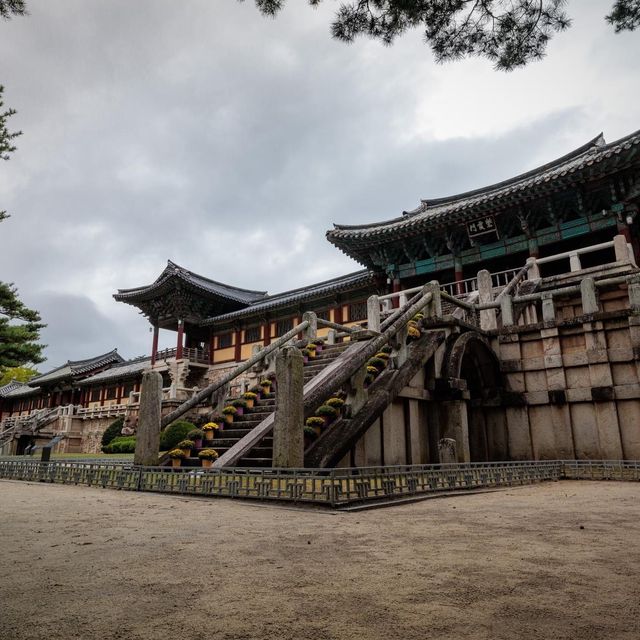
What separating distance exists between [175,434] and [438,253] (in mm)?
12344

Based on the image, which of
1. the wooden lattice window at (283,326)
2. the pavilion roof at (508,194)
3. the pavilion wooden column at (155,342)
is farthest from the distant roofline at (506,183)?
the pavilion wooden column at (155,342)

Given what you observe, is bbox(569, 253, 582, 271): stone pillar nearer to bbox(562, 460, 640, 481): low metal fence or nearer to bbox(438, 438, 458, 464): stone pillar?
bbox(562, 460, 640, 481): low metal fence

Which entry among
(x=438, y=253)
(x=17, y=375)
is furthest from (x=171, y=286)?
(x=17, y=375)

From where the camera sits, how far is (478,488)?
767cm

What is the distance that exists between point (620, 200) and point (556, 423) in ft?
28.1

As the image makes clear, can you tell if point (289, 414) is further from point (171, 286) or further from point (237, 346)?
point (171, 286)

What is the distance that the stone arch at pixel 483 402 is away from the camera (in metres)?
11.7

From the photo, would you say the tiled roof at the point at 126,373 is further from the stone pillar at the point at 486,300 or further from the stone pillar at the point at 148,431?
the stone pillar at the point at 148,431

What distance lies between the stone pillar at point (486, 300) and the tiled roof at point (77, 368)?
117ft

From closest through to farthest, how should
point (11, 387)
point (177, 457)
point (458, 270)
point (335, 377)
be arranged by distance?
point (335, 377), point (177, 457), point (458, 270), point (11, 387)

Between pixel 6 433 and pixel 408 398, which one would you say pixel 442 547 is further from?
pixel 6 433

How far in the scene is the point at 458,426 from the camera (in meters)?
10.3

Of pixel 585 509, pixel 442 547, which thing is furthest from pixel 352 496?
pixel 585 509

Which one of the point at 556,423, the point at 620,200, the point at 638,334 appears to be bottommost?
the point at 556,423
